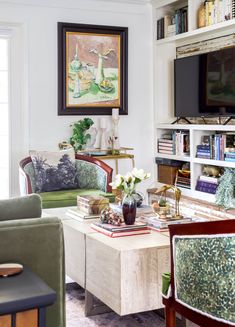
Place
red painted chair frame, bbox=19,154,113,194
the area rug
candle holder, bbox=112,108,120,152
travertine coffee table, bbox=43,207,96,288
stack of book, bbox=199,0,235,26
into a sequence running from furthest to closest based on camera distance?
1. candle holder, bbox=112,108,120,152
2. stack of book, bbox=199,0,235,26
3. red painted chair frame, bbox=19,154,113,194
4. travertine coffee table, bbox=43,207,96,288
5. the area rug

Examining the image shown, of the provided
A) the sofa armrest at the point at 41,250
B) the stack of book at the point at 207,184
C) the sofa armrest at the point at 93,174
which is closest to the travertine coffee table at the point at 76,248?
the sofa armrest at the point at 41,250

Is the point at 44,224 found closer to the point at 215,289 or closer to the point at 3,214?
the point at 3,214

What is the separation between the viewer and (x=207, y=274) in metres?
2.05

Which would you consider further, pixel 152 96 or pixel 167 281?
pixel 152 96

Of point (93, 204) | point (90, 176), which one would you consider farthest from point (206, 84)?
point (93, 204)

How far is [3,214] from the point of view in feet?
7.57

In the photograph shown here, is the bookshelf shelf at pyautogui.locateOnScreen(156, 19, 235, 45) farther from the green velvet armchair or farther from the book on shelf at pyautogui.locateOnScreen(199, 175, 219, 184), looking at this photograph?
the green velvet armchair

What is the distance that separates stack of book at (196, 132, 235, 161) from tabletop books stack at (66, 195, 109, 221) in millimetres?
1896

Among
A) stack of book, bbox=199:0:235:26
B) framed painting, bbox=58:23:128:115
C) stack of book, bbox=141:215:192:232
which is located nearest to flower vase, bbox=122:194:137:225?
stack of book, bbox=141:215:192:232

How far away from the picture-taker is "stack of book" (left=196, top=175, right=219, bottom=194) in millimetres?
5352

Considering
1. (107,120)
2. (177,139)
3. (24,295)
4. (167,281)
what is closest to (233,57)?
(177,139)

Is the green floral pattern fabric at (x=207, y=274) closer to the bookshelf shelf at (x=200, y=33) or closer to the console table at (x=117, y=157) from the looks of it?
the bookshelf shelf at (x=200, y=33)

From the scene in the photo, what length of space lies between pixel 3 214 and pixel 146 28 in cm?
456

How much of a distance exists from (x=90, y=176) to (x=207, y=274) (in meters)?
3.18
